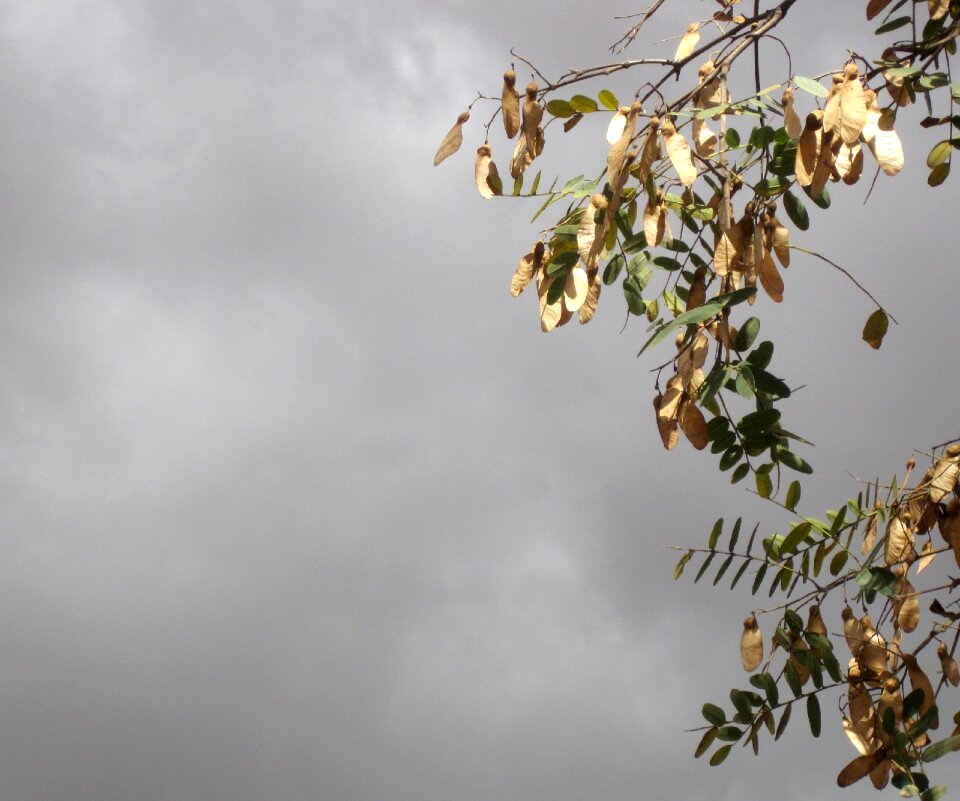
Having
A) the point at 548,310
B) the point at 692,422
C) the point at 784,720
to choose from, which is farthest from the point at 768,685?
the point at 548,310

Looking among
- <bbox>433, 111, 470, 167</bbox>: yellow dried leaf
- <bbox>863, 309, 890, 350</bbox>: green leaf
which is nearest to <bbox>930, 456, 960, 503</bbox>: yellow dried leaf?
<bbox>863, 309, 890, 350</bbox>: green leaf

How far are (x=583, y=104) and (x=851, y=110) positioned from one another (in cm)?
46

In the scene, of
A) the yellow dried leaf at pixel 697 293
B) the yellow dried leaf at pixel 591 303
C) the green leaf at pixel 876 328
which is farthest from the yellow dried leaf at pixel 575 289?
the green leaf at pixel 876 328

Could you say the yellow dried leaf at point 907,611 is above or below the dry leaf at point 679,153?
below

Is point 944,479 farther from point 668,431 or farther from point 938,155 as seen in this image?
point 938,155

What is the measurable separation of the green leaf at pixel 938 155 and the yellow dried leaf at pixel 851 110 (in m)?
0.60

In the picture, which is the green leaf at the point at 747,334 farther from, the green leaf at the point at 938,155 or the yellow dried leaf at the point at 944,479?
the green leaf at the point at 938,155

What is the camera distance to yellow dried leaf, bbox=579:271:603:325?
58.4 inches

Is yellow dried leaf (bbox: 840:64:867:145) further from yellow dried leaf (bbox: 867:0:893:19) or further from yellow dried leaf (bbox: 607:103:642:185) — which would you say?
yellow dried leaf (bbox: 867:0:893:19)

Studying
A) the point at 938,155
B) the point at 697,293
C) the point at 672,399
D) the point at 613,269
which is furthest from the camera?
the point at 938,155

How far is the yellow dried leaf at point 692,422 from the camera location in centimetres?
144

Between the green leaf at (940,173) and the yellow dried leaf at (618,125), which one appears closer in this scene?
the yellow dried leaf at (618,125)

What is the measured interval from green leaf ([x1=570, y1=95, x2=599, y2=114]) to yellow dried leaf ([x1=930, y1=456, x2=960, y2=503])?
0.67 m

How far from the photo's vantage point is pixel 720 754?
5.78ft
